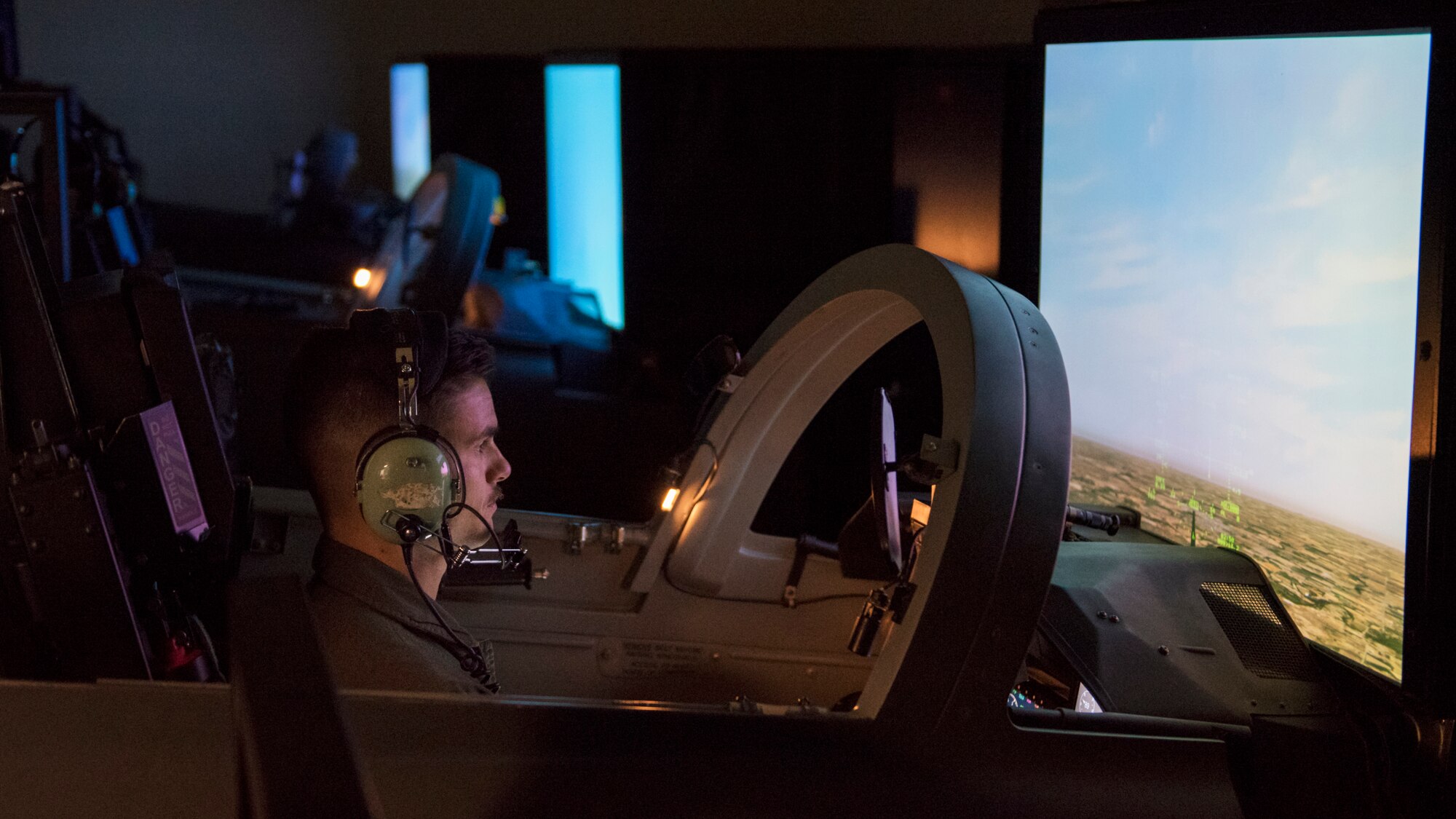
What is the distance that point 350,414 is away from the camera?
1579 mm

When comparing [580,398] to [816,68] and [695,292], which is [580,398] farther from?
[816,68]

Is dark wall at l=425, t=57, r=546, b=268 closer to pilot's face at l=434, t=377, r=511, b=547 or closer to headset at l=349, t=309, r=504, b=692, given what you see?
pilot's face at l=434, t=377, r=511, b=547

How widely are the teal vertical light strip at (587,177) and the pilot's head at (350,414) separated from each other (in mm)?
2464

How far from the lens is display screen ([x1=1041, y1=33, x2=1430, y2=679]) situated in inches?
59.1

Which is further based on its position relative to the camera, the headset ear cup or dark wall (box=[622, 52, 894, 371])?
dark wall (box=[622, 52, 894, 371])

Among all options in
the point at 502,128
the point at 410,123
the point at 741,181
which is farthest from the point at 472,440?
the point at 410,123

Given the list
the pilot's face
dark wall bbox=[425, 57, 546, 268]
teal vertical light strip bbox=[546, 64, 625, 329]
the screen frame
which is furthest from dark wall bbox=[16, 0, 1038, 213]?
the screen frame

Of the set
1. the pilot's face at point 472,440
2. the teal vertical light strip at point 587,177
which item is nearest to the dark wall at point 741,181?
the teal vertical light strip at point 587,177

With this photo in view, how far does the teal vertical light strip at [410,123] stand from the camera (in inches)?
258

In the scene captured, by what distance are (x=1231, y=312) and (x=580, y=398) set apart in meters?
2.94

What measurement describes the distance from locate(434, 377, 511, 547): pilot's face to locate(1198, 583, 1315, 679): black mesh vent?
3.61 ft

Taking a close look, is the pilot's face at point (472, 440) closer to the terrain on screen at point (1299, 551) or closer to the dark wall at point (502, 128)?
the terrain on screen at point (1299, 551)

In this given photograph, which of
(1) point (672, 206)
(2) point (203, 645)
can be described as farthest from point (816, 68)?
(2) point (203, 645)

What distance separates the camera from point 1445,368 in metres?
1.33
